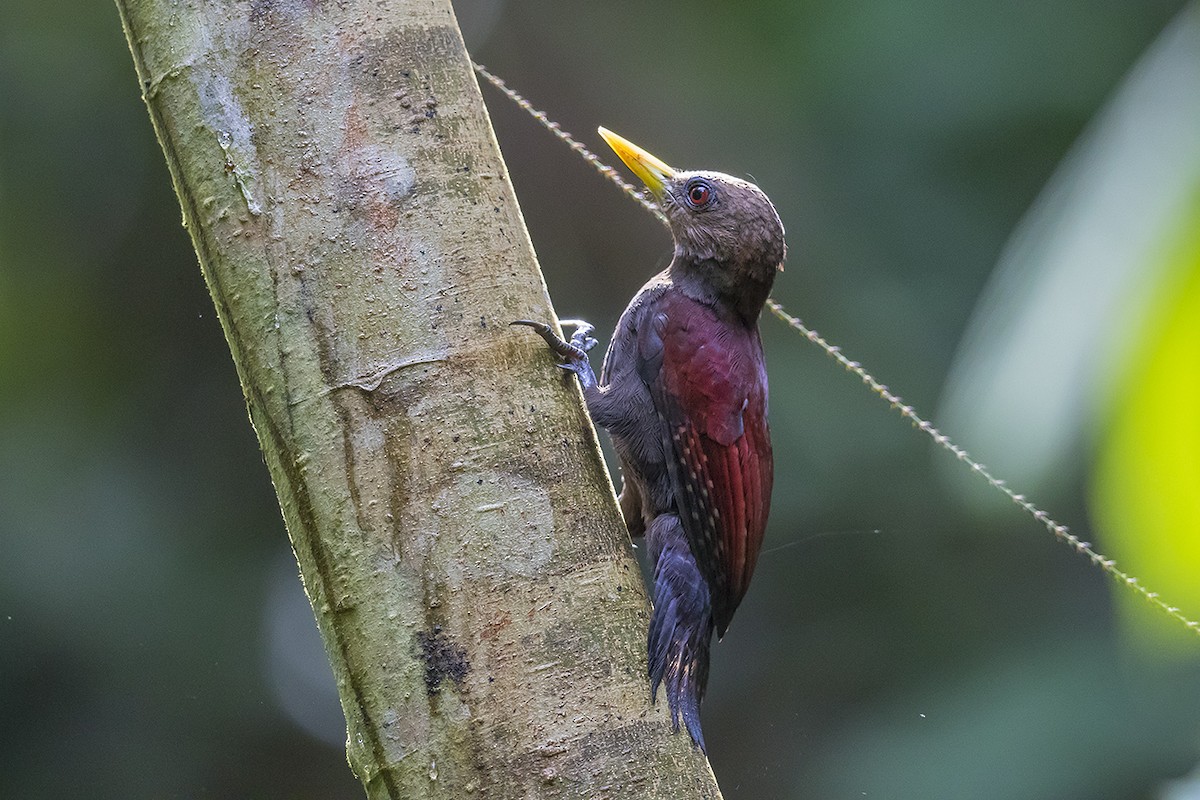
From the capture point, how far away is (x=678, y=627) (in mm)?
1970

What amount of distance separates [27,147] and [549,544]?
393cm

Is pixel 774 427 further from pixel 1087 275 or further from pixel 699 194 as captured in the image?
pixel 1087 275

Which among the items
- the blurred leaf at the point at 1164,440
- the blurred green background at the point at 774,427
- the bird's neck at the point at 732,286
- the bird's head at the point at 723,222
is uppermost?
the blurred leaf at the point at 1164,440

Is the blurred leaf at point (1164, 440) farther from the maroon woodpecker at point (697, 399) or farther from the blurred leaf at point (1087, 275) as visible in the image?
the maroon woodpecker at point (697, 399)

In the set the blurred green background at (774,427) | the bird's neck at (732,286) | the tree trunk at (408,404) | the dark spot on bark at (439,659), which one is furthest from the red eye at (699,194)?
the dark spot on bark at (439,659)

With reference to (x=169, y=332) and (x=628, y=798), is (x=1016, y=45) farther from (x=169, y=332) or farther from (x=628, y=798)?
(x=628, y=798)

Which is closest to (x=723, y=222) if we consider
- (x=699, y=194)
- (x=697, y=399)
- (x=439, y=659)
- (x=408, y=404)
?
(x=699, y=194)

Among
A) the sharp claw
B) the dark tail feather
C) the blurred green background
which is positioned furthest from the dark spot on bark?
the blurred green background

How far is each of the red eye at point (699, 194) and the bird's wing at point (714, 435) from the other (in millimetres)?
254

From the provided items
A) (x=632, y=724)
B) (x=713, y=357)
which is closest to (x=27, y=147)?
(x=713, y=357)

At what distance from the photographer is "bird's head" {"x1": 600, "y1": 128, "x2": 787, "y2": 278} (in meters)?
2.59

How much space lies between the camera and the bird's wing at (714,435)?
89.0 inches

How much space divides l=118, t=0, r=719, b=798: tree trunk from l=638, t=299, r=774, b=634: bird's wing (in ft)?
2.03

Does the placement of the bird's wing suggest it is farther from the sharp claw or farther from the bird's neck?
the sharp claw
